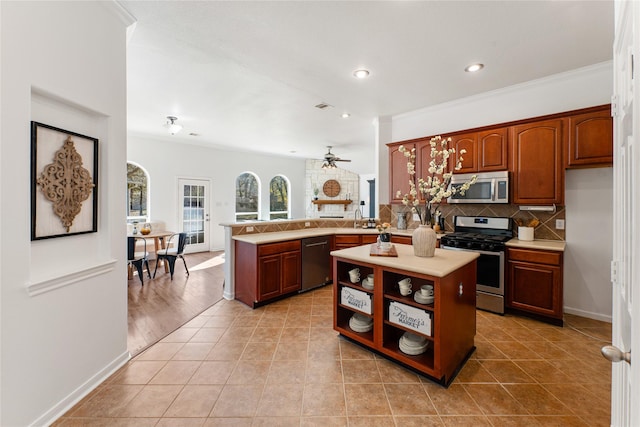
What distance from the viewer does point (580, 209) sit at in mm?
3066

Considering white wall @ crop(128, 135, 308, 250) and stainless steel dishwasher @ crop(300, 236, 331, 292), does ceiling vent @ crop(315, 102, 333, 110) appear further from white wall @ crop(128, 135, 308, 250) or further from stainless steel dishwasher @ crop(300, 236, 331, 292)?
white wall @ crop(128, 135, 308, 250)

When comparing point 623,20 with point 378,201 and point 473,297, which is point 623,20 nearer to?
point 473,297

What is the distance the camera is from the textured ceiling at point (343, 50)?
2.09 meters

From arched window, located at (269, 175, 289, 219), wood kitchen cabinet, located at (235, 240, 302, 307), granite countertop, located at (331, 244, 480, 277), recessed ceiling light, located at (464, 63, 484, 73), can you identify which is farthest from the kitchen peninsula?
arched window, located at (269, 175, 289, 219)

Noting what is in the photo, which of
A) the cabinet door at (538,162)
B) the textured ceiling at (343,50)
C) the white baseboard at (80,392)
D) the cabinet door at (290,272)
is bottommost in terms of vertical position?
the white baseboard at (80,392)

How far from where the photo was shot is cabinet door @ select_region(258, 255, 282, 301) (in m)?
3.34

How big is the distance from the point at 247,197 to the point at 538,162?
6.85 metres

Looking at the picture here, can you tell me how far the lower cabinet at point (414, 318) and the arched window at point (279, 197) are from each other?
6.34 m

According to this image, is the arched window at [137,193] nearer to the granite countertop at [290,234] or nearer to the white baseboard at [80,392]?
the granite countertop at [290,234]

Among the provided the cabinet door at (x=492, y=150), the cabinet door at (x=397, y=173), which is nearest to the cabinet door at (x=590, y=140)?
the cabinet door at (x=492, y=150)

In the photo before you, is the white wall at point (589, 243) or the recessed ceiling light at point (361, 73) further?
the recessed ceiling light at point (361, 73)

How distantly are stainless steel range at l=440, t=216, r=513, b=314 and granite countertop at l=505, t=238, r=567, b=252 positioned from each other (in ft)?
0.32

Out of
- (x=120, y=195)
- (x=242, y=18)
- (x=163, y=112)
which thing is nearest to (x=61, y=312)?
(x=120, y=195)

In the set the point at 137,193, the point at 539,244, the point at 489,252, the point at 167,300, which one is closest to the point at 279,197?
the point at 137,193
